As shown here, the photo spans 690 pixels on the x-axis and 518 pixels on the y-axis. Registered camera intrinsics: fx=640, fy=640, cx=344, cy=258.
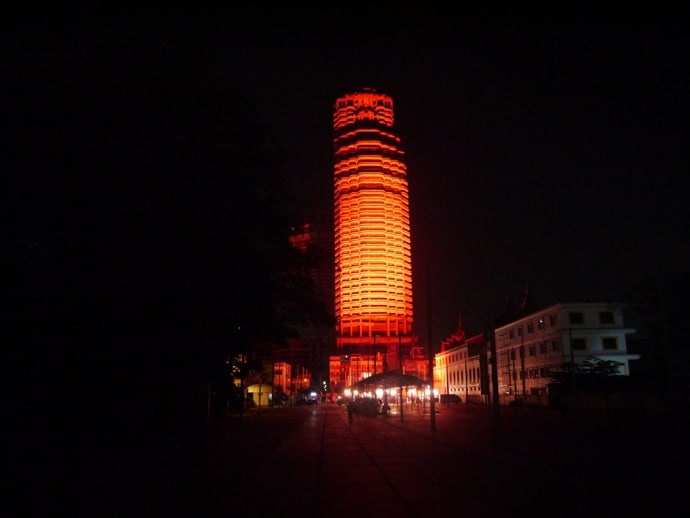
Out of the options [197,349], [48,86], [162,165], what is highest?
[48,86]

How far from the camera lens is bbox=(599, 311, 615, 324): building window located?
265ft

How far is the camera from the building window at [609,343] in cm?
8038

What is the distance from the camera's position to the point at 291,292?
87.8 feet

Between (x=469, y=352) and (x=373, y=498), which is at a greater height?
(x=469, y=352)

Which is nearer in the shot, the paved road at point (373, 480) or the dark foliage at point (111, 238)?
the paved road at point (373, 480)

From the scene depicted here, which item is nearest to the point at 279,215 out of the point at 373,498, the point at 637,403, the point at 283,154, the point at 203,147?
the point at 283,154

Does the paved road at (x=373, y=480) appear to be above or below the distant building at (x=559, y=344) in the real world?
below

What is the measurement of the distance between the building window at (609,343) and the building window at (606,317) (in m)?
2.01

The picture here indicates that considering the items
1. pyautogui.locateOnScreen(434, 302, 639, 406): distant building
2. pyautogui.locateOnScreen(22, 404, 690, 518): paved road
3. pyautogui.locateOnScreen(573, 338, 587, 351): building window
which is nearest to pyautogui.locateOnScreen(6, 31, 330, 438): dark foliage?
pyautogui.locateOnScreen(22, 404, 690, 518): paved road

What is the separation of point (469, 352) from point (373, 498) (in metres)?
114

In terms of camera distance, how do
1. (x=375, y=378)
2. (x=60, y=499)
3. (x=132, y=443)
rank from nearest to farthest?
(x=60, y=499), (x=132, y=443), (x=375, y=378)

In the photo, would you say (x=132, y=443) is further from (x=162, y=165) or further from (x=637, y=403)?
(x=637, y=403)

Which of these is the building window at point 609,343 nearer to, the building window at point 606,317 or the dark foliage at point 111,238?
the building window at point 606,317

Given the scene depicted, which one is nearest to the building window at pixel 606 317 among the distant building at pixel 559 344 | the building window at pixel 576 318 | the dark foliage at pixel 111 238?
the distant building at pixel 559 344
